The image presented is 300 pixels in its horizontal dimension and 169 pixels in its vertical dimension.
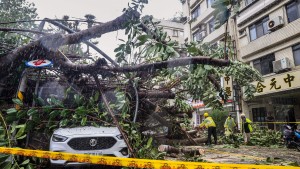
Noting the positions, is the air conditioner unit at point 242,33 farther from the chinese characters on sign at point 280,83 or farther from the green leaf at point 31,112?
the green leaf at point 31,112

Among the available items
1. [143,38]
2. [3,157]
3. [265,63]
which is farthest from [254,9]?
[3,157]

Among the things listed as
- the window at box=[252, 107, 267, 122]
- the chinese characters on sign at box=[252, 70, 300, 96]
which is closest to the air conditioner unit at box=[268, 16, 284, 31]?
the chinese characters on sign at box=[252, 70, 300, 96]

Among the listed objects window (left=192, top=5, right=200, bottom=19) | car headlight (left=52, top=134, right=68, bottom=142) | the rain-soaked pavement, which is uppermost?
window (left=192, top=5, right=200, bottom=19)

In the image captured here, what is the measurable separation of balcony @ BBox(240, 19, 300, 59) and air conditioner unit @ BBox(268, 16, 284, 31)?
300 millimetres

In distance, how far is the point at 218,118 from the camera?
19.1 metres

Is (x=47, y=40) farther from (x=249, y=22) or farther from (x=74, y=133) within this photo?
(x=249, y=22)

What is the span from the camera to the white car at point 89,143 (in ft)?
15.1

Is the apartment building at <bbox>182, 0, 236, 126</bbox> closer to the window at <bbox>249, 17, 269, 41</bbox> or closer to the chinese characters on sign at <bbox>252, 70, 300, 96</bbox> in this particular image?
the window at <bbox>249, 17, 269, 41</bbox>

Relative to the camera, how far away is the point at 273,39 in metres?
16.1

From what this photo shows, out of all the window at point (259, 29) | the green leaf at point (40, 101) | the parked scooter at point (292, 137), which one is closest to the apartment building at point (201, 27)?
the window at point (259, 29)

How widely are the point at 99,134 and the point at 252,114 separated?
16640 millimetres

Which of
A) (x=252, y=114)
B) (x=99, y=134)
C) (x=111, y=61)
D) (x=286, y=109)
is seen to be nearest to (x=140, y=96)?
(x=111, y=61)

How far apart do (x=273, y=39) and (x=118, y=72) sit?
14.1 meters

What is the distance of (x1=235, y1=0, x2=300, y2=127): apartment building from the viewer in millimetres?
14680
